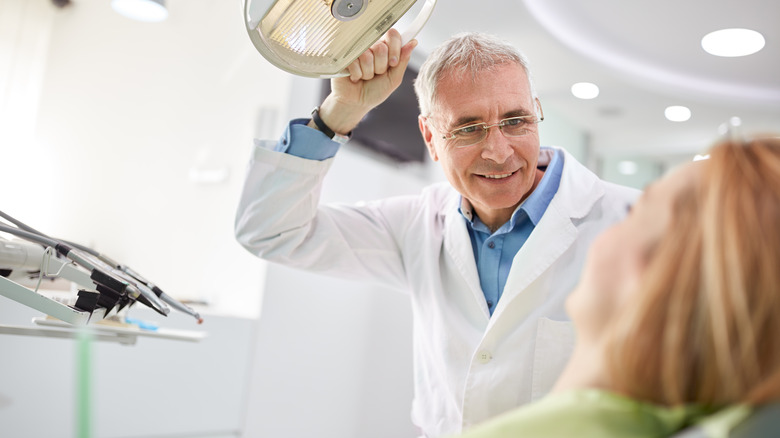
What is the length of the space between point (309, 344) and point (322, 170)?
1.39m

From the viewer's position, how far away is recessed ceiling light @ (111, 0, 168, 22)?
2385mm

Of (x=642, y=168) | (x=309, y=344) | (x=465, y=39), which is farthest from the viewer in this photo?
(x=642, y=168)

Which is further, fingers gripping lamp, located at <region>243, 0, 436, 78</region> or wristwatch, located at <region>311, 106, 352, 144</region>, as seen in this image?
wristwatch, located at <region>311, 106, 352, 144</region>

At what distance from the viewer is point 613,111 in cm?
439

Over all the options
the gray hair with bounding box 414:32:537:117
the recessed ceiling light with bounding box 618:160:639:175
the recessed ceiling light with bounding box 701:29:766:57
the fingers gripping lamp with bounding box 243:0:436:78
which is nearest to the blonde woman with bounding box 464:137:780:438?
the fingers gripping lamp with bounding box 243:0:436:78

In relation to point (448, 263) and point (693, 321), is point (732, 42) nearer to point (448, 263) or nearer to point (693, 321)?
point (448, 263)

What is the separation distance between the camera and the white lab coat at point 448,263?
1.31 metres

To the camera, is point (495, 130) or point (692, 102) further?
point (692, 102)

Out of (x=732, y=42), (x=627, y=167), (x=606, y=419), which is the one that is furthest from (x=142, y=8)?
(x=627, y=167)

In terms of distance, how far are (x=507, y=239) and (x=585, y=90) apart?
2893mm

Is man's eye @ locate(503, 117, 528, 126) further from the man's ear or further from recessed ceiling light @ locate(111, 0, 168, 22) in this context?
recessed ceiling light @ locate(111, 0, 168, 22)

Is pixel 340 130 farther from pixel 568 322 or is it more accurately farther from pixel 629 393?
pixel 629 393

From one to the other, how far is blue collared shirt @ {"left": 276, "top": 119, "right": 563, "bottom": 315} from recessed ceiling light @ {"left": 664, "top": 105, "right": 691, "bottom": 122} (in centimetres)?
310

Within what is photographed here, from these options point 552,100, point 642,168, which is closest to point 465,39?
point 552,100
